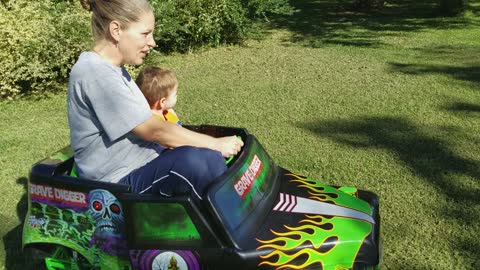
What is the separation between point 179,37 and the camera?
30.2 feet

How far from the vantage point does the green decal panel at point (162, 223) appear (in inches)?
89.5

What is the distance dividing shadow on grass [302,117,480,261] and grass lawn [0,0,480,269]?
0.01m

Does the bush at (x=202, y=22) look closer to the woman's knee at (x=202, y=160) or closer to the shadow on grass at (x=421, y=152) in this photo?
the shadow on grass at (x=421, y=152)

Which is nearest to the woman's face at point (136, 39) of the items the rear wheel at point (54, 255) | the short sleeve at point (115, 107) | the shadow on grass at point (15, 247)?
the short sleeve at point (115, 107)

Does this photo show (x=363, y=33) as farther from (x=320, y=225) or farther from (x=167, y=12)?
(x=320, y=225)

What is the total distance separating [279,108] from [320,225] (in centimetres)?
379

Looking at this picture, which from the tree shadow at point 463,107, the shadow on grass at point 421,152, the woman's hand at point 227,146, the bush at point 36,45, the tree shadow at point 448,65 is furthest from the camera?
the tree shadow at point 448,65

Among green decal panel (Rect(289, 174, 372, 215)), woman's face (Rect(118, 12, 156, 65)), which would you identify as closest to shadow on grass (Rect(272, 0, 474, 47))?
green decal panel (Rect(289, 174, 372, 215))

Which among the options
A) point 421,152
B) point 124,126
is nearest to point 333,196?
point 124,126

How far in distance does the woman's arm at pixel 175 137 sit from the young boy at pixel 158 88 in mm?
773

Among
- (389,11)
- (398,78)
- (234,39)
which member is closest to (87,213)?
(398,78)

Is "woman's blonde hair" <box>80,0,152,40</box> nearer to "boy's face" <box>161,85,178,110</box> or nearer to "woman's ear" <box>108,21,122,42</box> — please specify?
"woman's ear" <box>108,21,122,42</box>

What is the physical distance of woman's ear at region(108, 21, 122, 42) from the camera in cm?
238

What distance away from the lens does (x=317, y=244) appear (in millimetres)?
2312
